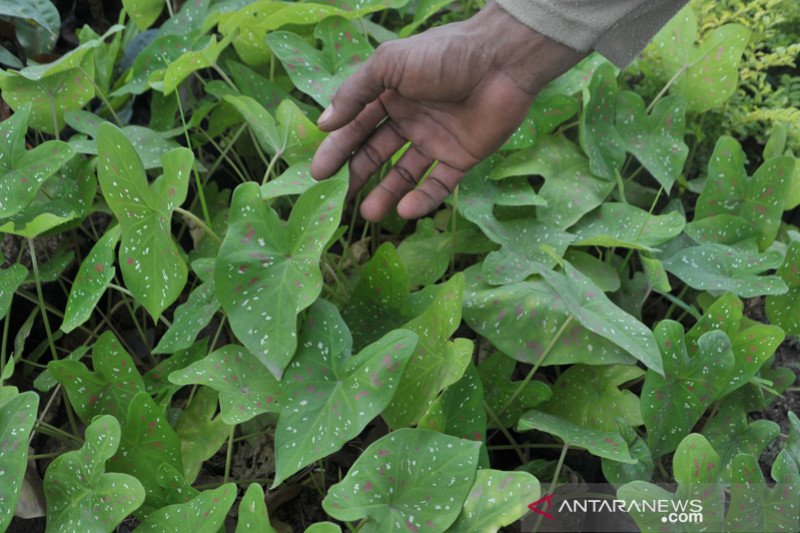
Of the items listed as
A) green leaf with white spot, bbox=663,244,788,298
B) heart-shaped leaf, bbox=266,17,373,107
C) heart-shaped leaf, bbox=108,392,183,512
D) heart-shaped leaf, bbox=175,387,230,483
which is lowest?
heart-shaped leaf, bbox=175,387,230,483

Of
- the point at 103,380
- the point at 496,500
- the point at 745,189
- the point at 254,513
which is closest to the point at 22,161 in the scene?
the point at 103,380

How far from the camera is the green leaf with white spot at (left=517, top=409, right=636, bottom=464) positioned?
3.67ft

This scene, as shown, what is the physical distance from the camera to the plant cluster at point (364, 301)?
3.55ft

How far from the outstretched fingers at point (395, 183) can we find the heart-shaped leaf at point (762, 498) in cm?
71

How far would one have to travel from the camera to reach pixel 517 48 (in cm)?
128

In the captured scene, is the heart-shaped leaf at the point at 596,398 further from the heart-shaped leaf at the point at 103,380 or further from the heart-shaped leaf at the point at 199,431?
the heart-shaped leaf at the point at 103,380

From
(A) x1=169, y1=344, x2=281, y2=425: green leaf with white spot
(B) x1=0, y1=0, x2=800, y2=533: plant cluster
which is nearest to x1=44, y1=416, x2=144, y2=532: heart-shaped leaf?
(B) x1=0, y1=0, x2=800, y2=533: plant cluster

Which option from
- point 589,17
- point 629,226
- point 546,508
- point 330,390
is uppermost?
point 589,17

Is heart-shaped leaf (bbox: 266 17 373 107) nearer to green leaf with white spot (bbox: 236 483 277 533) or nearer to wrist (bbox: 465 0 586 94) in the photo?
wrist (bbox: 465 0 586 94)

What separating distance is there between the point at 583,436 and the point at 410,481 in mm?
290

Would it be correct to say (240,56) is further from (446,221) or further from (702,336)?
(702,336)

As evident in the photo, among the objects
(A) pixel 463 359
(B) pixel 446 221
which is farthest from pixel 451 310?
(B) pixel 446 221

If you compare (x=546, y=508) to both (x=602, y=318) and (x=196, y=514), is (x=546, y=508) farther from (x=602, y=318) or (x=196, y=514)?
(x=196, y=514)

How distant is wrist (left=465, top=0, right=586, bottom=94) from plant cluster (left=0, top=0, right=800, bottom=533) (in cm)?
22
